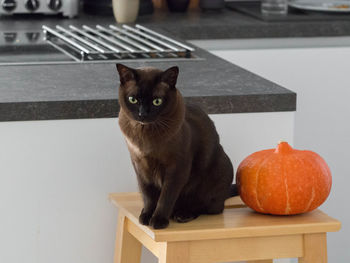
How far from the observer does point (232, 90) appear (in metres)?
1.95

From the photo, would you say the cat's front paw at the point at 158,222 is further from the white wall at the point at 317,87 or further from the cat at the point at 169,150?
the white wall at the point at 317,87

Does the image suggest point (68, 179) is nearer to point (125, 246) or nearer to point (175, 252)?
point (125, 246)

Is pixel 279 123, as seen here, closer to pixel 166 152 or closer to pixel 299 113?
pixel 166 152

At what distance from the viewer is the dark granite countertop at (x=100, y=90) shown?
1.81 m

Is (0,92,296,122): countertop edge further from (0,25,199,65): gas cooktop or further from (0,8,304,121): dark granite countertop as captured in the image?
(0,25,199,65): gas cooktop

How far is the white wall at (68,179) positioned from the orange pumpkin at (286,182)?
0.95 ft

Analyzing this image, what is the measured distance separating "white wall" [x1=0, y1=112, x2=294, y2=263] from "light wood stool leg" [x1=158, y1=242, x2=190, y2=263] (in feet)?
1.29

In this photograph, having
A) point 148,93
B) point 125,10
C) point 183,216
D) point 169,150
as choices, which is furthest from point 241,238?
point 125,10

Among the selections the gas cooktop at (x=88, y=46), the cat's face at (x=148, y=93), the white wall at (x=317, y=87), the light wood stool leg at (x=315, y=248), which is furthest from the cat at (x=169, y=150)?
the white wall at (x=317, y=87)

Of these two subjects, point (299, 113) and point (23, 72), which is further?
point (299, 113)

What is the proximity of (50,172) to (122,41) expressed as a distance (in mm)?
920

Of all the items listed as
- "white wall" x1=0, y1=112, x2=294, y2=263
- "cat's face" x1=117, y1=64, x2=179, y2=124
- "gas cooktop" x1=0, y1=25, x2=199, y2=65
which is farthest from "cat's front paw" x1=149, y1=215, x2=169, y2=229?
"gas cooktop" x1=0, y1=25, x2=199, y2=65

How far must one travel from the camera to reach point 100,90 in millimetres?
1939

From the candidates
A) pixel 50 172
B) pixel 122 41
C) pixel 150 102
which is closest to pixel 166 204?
pixel 150 102
